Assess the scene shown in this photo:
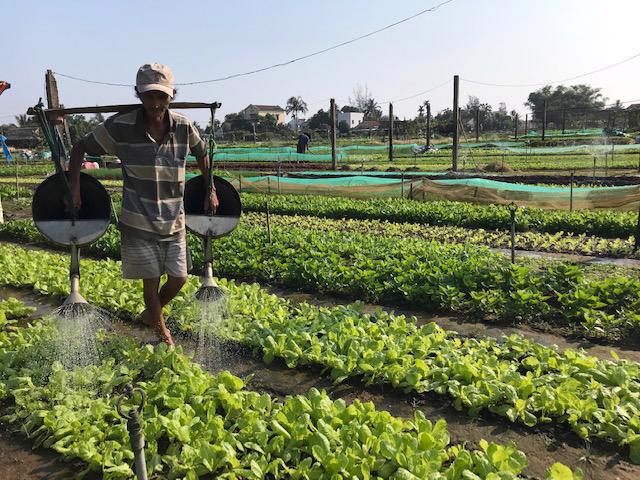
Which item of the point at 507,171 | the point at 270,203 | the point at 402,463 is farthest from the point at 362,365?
the point at 507,171

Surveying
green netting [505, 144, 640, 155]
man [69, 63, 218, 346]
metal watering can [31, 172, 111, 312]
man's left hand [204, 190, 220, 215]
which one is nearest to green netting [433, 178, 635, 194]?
man's left hand [204, 190, 220, 215]

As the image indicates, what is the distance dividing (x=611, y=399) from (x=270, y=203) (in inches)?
448

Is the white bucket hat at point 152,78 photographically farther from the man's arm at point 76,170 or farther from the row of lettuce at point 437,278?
the row of lettuce at point 437,278

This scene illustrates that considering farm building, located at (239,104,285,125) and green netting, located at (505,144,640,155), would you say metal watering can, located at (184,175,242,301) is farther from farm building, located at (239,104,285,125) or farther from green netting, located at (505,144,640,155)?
farm building, located at (239,104,285,125)

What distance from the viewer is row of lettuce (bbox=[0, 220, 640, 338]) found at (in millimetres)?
4832

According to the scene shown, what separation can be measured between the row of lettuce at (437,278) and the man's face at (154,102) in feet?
10.1

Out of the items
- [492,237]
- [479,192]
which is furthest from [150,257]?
[479,192]

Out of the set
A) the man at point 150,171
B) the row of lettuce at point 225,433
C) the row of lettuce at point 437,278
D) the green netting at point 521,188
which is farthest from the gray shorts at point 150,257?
the green netting at point 521,188

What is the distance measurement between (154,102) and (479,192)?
10.6 metres

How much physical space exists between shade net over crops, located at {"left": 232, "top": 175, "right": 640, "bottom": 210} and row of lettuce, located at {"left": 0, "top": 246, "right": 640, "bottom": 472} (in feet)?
26.9

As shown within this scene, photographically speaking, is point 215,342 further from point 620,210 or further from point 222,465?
point 620,210

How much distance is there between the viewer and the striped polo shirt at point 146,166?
3.36 m

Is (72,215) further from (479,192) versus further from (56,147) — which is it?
(479,192)

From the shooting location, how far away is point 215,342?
4.23 m
